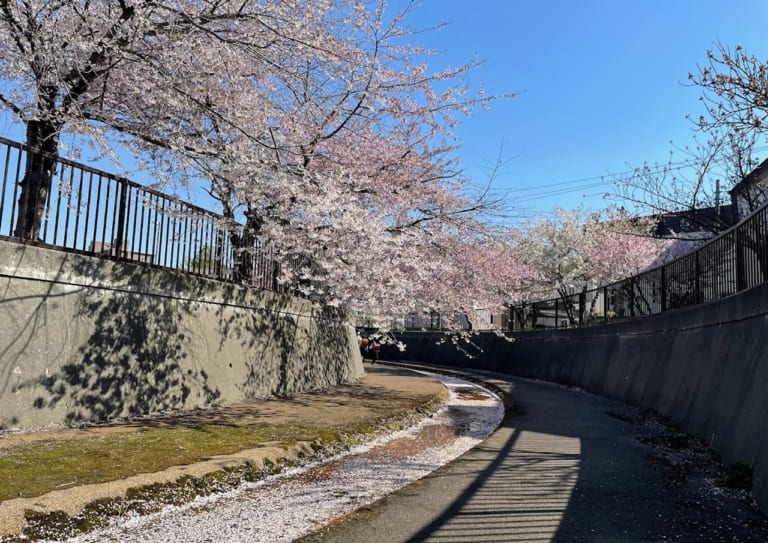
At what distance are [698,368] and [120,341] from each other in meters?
9.04

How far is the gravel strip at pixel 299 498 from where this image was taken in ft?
14.2

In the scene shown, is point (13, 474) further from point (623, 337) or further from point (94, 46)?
point (623, 337)

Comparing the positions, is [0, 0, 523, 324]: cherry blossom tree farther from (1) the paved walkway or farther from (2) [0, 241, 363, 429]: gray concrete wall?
(1) the paved walkway

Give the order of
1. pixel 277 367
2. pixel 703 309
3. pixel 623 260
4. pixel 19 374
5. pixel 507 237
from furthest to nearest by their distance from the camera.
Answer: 1. pixel 623 260
2. pixel 507 237
3. pixel 277 367
4. pixel 703 309
5. pixel 19 374

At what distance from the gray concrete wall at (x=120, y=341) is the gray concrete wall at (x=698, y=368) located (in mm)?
7784

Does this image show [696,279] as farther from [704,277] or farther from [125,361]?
[125,361]

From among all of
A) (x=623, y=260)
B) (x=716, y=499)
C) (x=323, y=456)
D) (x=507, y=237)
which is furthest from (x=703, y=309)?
(x=623, y=260)

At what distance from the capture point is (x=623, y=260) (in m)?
34.0

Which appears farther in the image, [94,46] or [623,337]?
[623,337]

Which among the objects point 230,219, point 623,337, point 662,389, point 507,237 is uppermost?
point 507,237

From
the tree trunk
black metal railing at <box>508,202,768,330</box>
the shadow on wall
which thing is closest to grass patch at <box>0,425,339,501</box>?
the shadow on wall

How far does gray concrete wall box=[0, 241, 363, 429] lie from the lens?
6.89 metres

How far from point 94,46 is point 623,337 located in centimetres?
1393

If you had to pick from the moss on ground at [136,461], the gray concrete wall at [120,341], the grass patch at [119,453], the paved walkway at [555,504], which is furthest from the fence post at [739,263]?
the gray concrete wall at [120,341]
